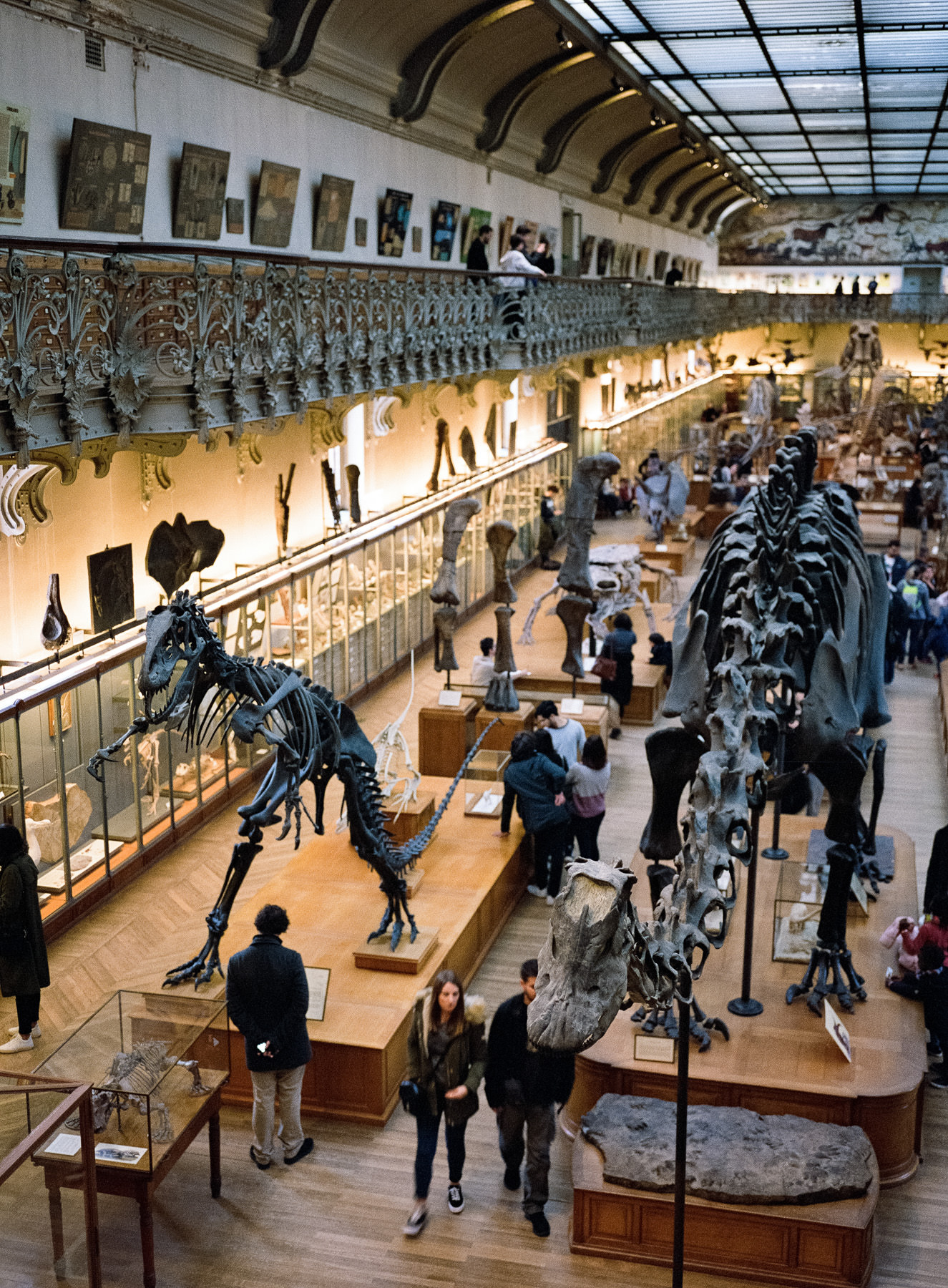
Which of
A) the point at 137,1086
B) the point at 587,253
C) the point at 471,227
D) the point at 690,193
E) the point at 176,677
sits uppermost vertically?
the point at 690,193

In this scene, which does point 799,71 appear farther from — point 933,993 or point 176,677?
point 933,993

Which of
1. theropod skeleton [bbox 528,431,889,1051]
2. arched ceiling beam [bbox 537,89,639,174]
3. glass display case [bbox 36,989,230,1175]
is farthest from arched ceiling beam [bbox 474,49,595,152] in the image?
glass display case [bbox 36,989,230,1175]

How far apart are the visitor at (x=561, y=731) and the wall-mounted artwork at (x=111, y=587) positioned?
3.40 meters

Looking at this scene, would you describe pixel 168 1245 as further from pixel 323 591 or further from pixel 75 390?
pixel 323 591

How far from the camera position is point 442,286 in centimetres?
1493

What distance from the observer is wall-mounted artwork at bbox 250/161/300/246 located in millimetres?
13133

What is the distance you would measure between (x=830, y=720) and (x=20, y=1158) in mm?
4415

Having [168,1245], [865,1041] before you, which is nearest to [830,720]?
[865,1041]

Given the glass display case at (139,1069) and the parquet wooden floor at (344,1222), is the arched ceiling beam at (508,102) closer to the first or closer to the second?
the parquet wooden floor at (344,1222)

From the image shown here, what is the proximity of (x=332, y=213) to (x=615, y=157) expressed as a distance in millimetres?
15692

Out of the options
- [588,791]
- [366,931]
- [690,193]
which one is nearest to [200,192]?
[588,791]

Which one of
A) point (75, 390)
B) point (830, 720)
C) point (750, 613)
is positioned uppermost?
point (75, 390)

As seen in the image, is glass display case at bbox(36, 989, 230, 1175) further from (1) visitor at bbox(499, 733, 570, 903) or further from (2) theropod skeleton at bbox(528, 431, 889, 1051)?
(1) visitor at bbox(499, 733, 570, 903)

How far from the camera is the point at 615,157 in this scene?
28.8m
